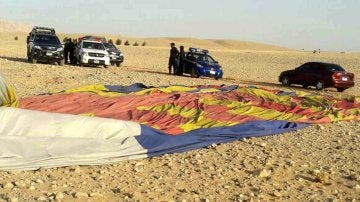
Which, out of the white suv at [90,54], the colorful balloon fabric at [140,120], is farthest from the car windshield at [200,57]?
the colorful balloon fabric at [140,120]

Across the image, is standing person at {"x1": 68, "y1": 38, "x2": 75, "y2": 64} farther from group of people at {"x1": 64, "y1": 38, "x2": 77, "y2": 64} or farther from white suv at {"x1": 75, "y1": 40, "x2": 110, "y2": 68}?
white suv at {"x1": 75, "y1": 40, "x2": 110, "y2": 68}

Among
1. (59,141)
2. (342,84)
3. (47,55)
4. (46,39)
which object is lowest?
(47,55)

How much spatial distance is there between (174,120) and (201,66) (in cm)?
1512

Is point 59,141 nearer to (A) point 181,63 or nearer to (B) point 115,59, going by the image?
(A) point 181,63

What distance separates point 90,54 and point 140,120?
60.6ft

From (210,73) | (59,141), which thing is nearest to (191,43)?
(210,73)

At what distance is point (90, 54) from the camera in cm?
2783

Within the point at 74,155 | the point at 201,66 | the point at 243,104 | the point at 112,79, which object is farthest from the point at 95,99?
the point at 201,66

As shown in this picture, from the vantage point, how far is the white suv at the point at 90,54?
27.8m

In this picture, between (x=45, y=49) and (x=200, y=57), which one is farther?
(x=45, y=49)

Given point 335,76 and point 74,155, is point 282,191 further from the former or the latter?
point 335,76

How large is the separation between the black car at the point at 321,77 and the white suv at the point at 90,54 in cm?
961

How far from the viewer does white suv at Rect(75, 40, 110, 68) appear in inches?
1094

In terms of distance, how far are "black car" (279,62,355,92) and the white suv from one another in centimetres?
961
